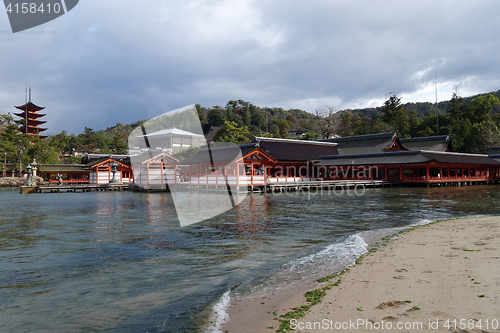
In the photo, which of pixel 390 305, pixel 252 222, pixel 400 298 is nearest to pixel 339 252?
pixel 400 298

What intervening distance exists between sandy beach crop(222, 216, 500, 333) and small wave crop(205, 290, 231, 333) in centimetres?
9

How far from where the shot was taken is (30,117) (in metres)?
64.4

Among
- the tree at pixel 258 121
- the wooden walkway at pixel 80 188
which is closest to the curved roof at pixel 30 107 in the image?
the wooden walkway at pixel 80 188

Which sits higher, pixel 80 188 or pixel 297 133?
pixel 297 133

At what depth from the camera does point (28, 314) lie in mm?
5375

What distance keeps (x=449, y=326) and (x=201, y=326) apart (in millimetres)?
3145

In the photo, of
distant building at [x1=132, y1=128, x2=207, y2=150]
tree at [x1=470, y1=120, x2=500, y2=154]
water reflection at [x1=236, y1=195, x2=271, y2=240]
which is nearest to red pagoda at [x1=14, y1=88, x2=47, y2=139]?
distant building at [x1=132, y1=128, x2=207, y2=150]

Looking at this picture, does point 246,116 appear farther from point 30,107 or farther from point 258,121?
point 30,107

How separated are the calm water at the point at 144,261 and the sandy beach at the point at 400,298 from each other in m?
1.06

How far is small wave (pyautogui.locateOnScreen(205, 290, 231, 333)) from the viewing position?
4.68 metres

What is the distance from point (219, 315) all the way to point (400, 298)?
2674 mm

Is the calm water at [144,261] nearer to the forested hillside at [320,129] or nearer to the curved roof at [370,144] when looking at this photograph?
the curved roof at [370,144]

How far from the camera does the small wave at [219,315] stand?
4.68 metres

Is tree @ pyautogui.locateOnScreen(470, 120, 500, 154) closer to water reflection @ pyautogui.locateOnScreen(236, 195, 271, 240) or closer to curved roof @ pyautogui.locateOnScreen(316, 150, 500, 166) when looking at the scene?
curved roof @ pyautogui.locateOnScreen(316, 150, 500, 166)
